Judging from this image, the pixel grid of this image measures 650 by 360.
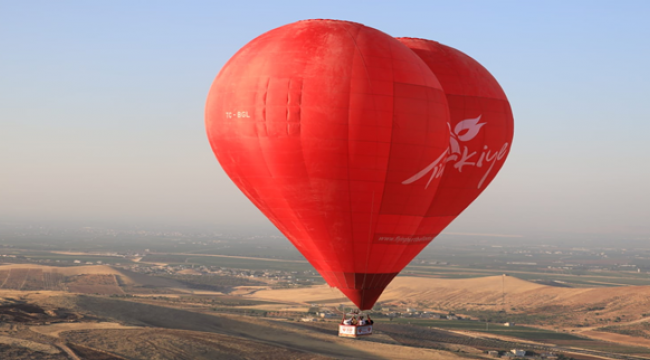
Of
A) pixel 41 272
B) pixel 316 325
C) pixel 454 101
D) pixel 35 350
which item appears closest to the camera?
pixel 454 101

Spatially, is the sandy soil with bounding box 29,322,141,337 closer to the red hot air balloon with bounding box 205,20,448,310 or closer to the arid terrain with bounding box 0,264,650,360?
the arid terrain with bounding box 0,264,650,360

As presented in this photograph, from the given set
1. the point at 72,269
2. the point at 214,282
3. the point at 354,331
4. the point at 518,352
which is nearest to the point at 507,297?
the point at 214,282

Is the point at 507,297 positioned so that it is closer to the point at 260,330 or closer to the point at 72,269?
the point at 260,330

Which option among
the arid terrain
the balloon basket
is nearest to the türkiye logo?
the balloon basket

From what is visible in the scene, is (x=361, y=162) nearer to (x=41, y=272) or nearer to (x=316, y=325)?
(x=316, y=325)

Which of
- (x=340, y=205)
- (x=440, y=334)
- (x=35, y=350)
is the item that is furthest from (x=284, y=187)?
(x=440, y=334)

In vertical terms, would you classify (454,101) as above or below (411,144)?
above

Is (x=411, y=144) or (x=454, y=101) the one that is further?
(x=454, y=101)

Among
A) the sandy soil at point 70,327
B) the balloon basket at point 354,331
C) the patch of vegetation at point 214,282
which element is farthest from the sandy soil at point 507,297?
the balloon basket at point 354,331
